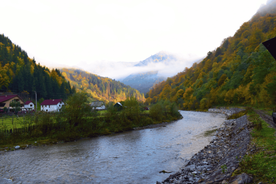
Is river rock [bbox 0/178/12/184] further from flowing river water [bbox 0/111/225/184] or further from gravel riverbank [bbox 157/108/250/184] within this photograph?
gravel riverbank [bbox 157/108/250/184]

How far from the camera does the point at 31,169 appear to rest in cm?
1839

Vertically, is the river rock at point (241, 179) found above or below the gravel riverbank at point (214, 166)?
above

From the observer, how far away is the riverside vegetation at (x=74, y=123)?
1246 inches

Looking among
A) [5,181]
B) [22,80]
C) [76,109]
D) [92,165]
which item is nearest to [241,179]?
[92,165]

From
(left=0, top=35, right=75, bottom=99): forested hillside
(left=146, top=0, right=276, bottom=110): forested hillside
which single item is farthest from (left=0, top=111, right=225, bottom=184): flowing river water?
(left=0, top=35, right=75, bottom=99): forested hillside

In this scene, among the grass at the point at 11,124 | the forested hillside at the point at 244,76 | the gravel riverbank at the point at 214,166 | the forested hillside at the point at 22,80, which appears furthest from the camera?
the forested hillside at the point at 22,80

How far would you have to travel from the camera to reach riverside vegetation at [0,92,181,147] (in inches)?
1246

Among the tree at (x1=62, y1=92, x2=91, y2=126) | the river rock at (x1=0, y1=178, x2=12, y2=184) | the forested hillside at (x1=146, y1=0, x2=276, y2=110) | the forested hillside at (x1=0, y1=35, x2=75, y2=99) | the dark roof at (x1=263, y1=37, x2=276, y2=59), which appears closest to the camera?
the dark roof at (x1=263, y1=37, x2=276, y2=59)

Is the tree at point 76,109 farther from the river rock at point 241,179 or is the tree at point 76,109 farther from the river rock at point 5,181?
the river rock at point 241,179

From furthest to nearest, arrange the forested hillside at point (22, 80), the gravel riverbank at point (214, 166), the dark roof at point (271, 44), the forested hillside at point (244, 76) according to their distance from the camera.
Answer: the forested hillside at point (22, 80)
the forested hillside at point (244, 76)
the gravel riverbank at point (214, 166)
the dark roof at point (271, 44)

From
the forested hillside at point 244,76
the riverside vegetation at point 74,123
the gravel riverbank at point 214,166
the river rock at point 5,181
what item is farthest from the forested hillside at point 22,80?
the gravel riverbank at point 214,166

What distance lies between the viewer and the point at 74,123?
3862cm

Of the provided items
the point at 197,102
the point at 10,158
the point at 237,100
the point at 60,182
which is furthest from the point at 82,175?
the point at 197,102

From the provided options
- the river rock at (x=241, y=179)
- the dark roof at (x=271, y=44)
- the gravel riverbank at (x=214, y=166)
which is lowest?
the gravel riverbank at (x=214, y=166)
